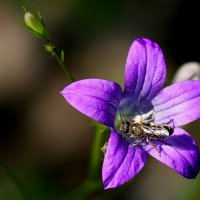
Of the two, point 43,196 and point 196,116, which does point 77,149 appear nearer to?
point 43,196

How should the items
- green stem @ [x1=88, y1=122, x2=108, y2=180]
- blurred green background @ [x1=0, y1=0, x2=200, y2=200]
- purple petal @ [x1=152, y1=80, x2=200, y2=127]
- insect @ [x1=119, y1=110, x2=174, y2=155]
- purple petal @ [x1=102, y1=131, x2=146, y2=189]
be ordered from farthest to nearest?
1. blurred green background @ [x1=0, y1=0, x2=200, y2=200]
2. green stem @ [x1=88, y1=122, x2=108, y2=180]
3. purple petal @ [x1=152, y1=80, x2=200, y2=127]
4. insect @ [x1=119, y1=110, x2=174, y2=155]
5. purple petal @ [x1=102, y1=131, x2=146, y2=189]

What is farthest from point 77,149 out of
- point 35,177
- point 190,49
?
point 190,49

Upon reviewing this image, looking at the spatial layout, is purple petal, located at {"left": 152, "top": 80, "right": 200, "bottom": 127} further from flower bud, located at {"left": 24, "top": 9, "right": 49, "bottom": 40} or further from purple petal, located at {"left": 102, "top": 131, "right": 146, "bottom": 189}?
flower bud, located at {"left": 24, "top": 9, "right": 49, "bottom": 40}

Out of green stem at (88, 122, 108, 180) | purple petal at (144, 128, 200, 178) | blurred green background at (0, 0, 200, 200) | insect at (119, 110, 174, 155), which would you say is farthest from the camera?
blurred green background at (0, 0, 200, 200)

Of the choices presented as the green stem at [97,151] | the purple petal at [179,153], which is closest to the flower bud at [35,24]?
the green stem at [97,151]

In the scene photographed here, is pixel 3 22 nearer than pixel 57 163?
No

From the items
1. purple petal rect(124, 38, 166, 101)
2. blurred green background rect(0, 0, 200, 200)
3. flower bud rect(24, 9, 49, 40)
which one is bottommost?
blurred green background rect(0, 0, 200, 200)

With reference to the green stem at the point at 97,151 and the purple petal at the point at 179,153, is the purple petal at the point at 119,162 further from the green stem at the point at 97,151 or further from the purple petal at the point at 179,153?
the green stem at the point at 97,151

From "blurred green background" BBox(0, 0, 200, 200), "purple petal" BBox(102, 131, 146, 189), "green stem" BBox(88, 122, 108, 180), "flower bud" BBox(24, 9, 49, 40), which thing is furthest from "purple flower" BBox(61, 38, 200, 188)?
"blurred green background" BBox(0, 0, 200, 200)
